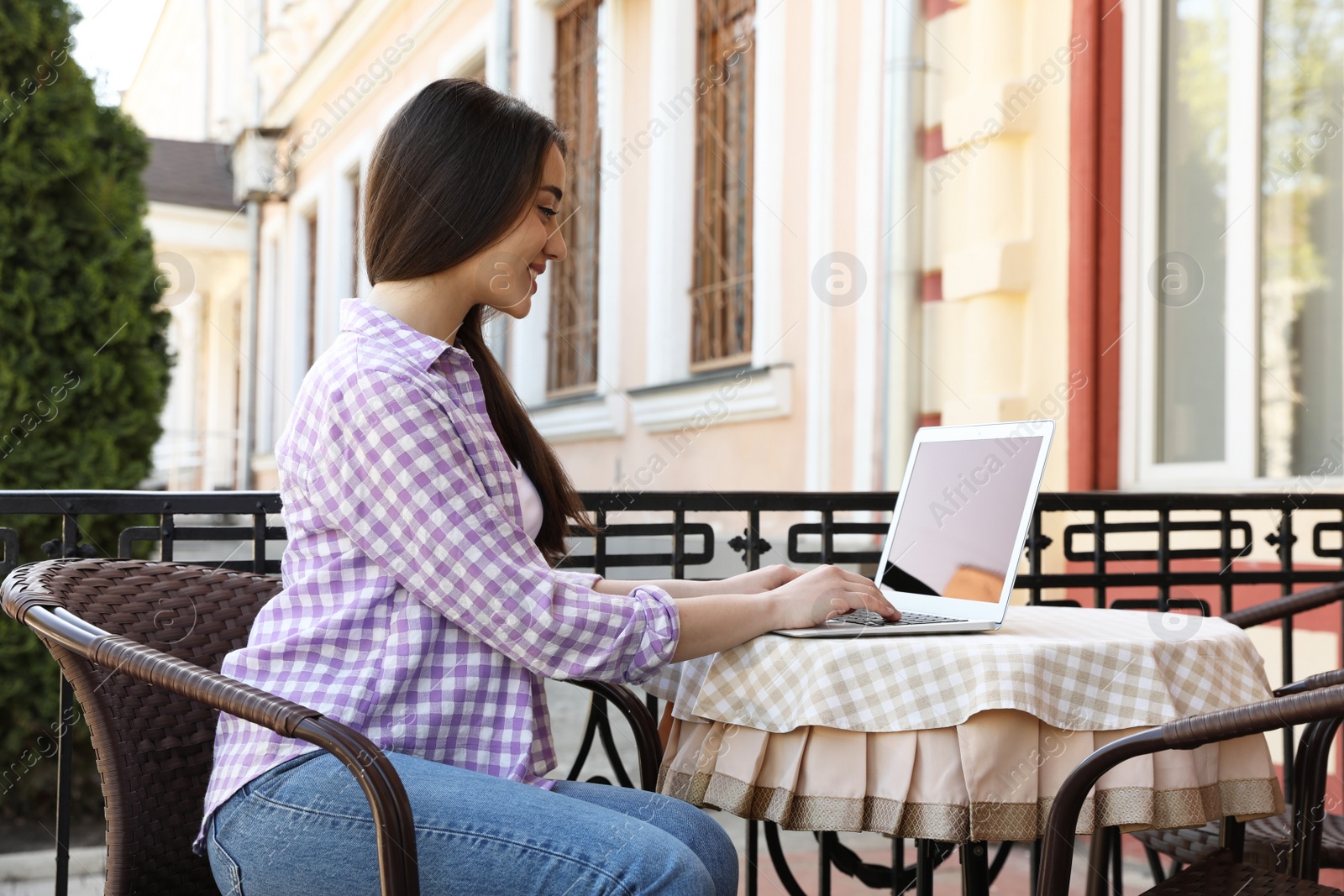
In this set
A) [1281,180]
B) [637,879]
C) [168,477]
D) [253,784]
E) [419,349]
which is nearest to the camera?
[637,879]

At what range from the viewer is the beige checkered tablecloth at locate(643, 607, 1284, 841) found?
155cm

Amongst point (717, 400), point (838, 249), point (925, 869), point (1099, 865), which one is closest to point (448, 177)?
point (925, 869)

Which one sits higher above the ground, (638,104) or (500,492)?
(638,104)

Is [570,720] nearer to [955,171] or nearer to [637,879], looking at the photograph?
[955,171]

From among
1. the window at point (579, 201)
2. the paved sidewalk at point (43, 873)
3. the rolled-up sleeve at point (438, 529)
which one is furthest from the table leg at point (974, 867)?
the window at point (579, 201)

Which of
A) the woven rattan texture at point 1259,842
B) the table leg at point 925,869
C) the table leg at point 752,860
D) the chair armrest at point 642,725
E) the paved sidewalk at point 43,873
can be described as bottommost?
the paved sidewalk at point 43,873

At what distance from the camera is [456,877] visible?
1.38 m

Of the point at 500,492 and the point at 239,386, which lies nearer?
the point at 500,492

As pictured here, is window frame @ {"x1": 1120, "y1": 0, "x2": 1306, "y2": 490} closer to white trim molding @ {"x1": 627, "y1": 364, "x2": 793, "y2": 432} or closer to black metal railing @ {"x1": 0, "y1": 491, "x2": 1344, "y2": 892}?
black metal railing @ {"x1": 0, "y1": 491, "x2": 1344, "y2": 892}

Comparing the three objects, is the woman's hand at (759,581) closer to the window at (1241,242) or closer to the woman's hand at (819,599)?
the woman's hand at (819,599)

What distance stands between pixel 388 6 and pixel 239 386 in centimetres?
952

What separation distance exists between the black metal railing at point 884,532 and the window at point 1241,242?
27 cm

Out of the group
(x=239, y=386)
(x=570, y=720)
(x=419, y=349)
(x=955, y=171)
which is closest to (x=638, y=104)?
(x=955, y=171)

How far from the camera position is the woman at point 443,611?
1403 mm
